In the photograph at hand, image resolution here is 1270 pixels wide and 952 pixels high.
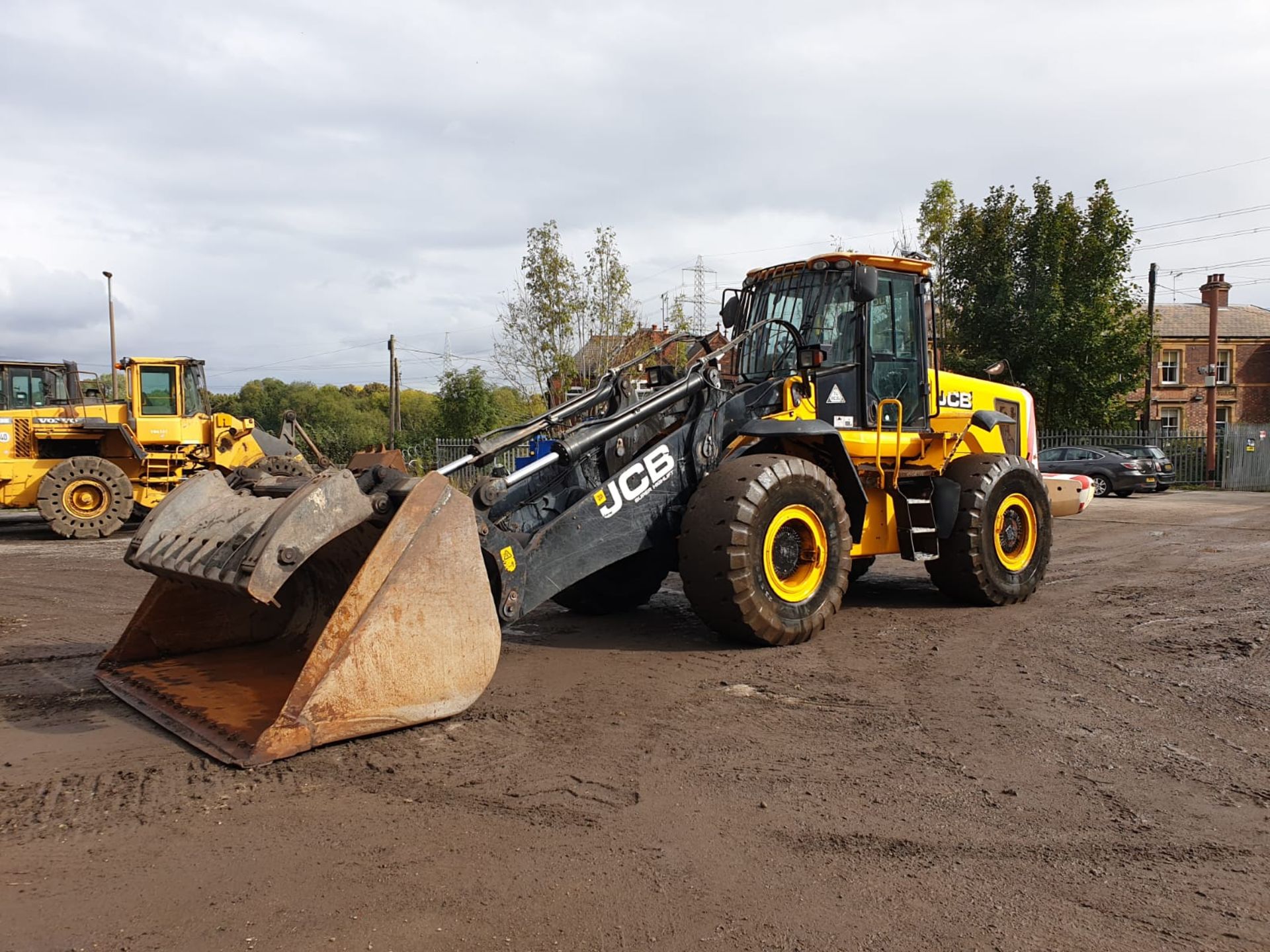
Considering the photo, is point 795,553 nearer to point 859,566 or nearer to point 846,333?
point 846,333

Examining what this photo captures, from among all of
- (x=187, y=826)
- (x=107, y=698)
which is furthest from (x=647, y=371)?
(x=187, y=826)

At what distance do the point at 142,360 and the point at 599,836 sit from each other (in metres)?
16.1

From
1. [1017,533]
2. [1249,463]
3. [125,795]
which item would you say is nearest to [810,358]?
[1017,533]

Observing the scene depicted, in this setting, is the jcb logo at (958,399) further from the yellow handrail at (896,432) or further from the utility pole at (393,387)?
the utility pole at (393,387)

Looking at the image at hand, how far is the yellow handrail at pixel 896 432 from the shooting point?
8117mm

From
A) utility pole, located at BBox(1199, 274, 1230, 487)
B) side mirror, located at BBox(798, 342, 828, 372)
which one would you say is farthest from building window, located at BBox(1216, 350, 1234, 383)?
A: side mirror, located at BBox(798, 342, 828, 372)

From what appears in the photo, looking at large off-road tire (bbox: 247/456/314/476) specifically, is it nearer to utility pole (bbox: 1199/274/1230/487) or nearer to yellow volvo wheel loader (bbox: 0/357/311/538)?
yellow volvo wheel loader (bbox: 0/357/311/538)

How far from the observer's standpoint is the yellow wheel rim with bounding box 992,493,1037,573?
28.3ft

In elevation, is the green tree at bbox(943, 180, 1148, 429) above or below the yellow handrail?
above

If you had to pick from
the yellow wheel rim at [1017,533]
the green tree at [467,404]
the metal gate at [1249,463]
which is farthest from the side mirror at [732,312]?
the metal gate at [1249,463]

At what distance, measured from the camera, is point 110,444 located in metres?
17.3

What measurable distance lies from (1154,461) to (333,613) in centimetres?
2481

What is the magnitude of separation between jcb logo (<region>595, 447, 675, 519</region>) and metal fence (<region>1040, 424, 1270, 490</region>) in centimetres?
2623

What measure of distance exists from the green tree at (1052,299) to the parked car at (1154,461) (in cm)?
558
